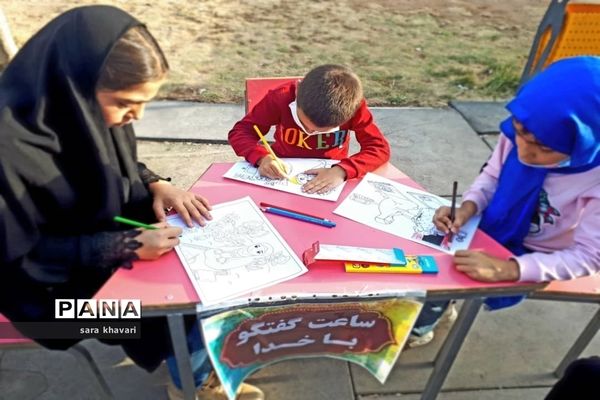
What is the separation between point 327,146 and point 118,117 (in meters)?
1.02

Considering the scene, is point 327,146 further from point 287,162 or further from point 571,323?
point 571,323

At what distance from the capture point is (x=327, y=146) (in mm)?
2195

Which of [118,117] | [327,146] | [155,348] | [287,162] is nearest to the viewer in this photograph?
[118,117]

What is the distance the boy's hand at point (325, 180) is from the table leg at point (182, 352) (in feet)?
2.13

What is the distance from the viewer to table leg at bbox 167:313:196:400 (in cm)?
130

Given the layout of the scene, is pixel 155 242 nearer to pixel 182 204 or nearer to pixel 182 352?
pixel 182 204

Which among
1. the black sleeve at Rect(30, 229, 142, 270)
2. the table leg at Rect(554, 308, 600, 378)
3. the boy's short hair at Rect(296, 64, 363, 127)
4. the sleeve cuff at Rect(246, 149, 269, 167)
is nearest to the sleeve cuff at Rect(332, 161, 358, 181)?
the boy's short hair at Rect(296, 64, 363, 127)

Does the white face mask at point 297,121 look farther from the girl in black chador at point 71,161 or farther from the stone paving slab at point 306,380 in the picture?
the stone paving slab at point 306,380

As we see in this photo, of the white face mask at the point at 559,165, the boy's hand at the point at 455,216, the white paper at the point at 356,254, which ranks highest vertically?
the white face mask at the point at 559,165

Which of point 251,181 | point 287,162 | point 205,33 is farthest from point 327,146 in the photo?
point 205,33

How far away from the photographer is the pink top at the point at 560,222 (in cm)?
142

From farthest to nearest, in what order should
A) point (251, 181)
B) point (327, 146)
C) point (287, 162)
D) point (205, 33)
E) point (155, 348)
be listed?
point (205, 33)
point (327, 146)
point (287, 162)
point (251, 181)
point (155, 348)

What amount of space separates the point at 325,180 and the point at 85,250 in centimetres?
82

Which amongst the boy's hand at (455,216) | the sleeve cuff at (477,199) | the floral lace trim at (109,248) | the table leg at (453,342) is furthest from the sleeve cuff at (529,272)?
the floral lace trim at (109,248)
